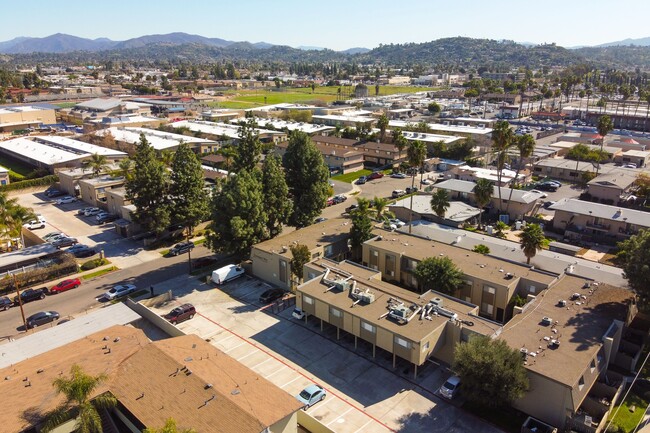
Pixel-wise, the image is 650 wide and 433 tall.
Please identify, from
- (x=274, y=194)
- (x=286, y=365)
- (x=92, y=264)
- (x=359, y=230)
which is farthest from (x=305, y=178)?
(x=92, y=264)

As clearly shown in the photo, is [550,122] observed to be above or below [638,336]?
above

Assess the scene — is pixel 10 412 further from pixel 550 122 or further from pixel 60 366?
pixel 550 122

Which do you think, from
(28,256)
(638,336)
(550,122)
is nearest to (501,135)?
(638,336)

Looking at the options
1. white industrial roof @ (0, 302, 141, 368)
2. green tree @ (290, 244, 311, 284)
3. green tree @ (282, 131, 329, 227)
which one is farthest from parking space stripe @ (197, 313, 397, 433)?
green tree @ (282, 131, 329, 227)

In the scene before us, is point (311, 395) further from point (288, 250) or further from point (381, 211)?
point (381, 211)

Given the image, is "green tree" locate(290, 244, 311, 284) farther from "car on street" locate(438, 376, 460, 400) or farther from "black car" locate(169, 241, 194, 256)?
"car on street" locate(438, 376, 460, 400)
